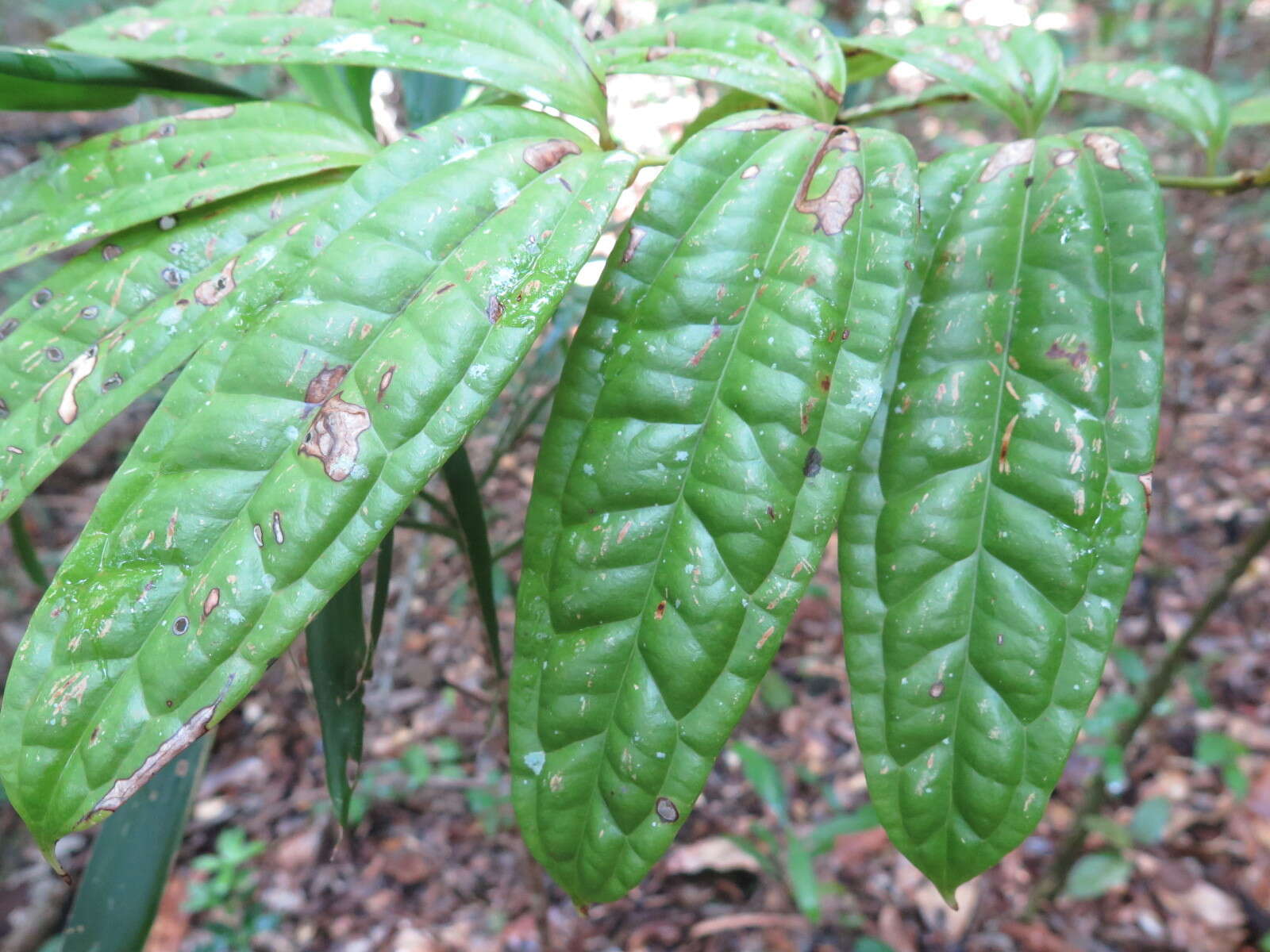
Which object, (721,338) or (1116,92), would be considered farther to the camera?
(1116,92)

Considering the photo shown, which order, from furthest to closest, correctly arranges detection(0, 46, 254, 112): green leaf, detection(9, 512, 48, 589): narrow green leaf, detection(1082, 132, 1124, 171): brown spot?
detection(9, 512, 48, 589): narrow green leaf → detection(0, 46, 254, 112): green leaf → detection(1082, 132, 1124, 171): brown spot

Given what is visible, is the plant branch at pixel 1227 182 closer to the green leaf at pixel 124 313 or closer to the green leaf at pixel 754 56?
the green leaf at pixel 754 56

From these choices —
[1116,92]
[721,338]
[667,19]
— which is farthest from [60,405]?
[1116,92]

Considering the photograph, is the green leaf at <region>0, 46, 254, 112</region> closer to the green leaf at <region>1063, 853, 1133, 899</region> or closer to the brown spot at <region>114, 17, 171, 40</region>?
the brown spot at <region>114, 17, 171, 40</region>

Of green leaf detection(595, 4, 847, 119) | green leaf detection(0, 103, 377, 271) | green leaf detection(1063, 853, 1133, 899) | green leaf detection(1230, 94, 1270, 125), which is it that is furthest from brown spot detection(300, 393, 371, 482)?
green leaf detection(1063, 853, 1133, 899)

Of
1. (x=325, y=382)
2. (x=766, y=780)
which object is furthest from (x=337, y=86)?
(x=766, y=780)

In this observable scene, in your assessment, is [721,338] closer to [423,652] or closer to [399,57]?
[399,57]
